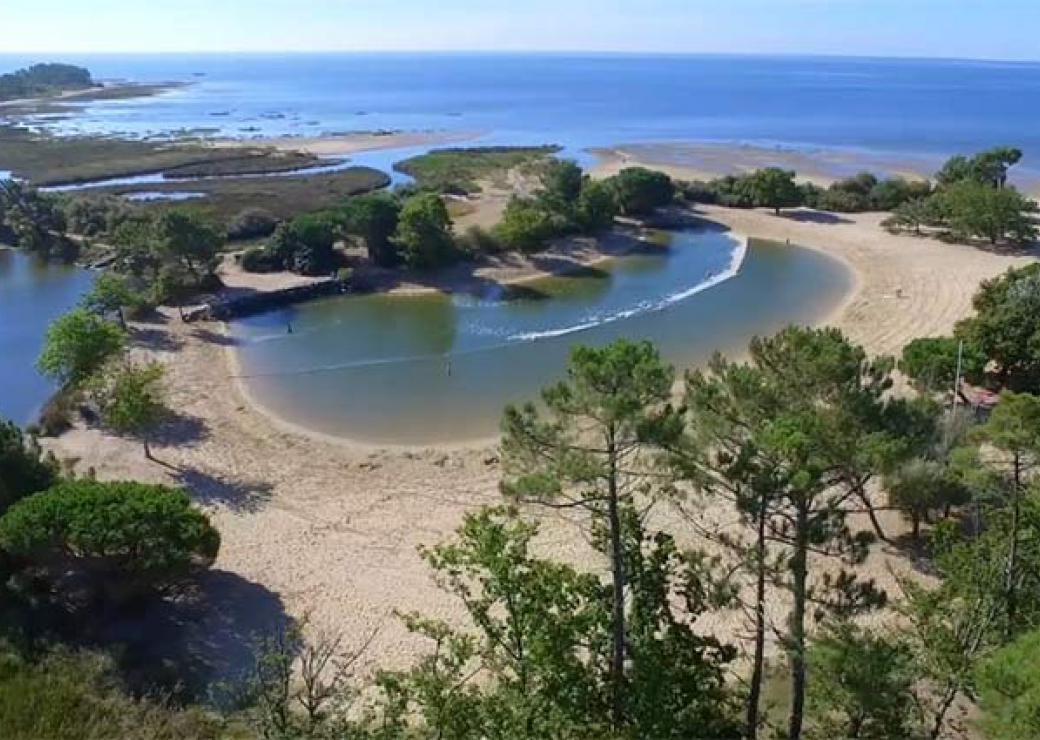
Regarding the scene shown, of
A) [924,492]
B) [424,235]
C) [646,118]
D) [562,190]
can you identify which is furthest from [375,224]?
[646,118]

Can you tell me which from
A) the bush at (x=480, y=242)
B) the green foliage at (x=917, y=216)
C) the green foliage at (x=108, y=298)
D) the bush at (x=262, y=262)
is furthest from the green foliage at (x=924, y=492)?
the green foliage at (x=917, y=216)

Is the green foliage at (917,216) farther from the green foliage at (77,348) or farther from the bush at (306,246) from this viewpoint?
the green foliage at (77,348)

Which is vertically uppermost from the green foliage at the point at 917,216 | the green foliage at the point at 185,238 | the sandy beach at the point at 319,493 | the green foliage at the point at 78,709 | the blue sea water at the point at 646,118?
the blue sea water at the point at 646,118

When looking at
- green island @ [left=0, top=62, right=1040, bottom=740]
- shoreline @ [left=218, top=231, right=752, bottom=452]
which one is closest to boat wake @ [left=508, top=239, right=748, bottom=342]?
shoreline @ [left=218, top=231, right=752, bottom=452]

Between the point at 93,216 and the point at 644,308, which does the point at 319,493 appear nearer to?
the point at 644,308

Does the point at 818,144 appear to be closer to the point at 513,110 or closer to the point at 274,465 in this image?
the point at 513,110

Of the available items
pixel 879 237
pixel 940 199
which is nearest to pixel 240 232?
pixel 879 237

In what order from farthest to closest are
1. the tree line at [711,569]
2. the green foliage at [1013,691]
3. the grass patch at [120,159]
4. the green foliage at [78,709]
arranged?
the grass patch at [120,159]
the green foliage at [78,709]
the tree line at [711,569]
the green foliage at [1013,691]
